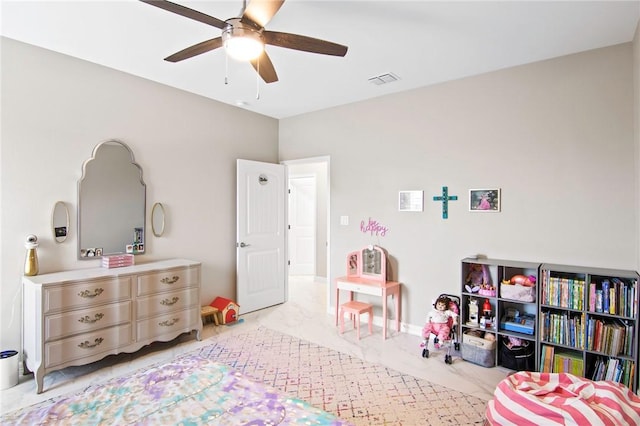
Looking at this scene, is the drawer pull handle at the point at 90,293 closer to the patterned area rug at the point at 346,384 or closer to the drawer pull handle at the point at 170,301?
the drawer pull handle at the point at 170,301

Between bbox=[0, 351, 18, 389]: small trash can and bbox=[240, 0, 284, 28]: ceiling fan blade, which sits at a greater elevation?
bbox=[240, 0, 284, 28]: ceiling fan blade

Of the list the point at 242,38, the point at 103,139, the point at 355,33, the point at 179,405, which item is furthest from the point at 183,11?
the point at 103,139

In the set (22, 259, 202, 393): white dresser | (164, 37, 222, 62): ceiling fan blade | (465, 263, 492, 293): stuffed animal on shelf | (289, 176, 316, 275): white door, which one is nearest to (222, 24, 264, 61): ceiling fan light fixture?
(164, 37, 222, 62): ceiling fan blade

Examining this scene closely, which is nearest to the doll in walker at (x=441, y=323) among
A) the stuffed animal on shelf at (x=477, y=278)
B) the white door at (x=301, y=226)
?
the stuffed animal on shelf at (x=477, y=278)

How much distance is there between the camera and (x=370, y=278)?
4121mm

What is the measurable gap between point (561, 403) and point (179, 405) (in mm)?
1858

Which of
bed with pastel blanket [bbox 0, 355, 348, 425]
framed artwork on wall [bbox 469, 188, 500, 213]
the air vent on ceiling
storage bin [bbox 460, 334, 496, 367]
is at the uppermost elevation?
the air vent on ceiling

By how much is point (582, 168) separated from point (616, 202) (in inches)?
14.1

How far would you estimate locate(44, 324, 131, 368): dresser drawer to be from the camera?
2668 mm

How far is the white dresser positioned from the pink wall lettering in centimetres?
194

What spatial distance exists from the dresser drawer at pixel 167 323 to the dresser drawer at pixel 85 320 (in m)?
Answer: 0.18

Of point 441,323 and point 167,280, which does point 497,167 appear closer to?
point 441,323

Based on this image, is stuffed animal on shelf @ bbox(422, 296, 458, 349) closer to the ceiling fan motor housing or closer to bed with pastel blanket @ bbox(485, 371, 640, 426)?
bed with pastel blanket @ bbox(485, 371, 640, 426)

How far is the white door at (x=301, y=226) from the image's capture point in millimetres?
6965
